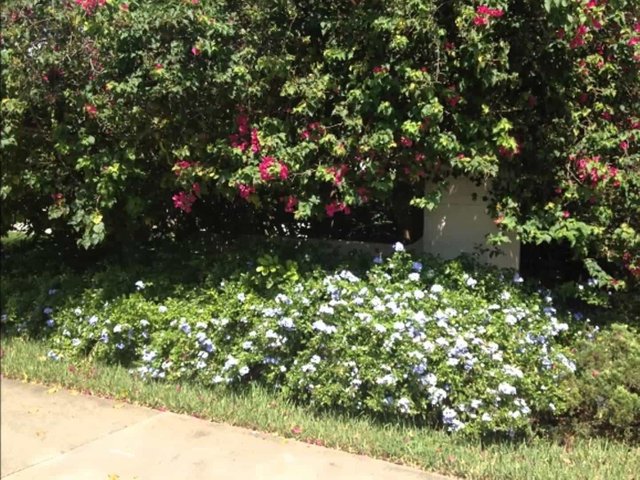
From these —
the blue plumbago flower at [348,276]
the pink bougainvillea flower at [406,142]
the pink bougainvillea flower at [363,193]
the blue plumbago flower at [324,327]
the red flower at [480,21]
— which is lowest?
the blue plumbago flower at [324,327]

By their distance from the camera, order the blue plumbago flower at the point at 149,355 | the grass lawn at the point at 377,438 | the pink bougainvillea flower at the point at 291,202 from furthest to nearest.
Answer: the blue plumbago flower at the point at 149,355 < the pink bougainvillea flower at the point at 291,202 < the grass lawn at the point at 377,438

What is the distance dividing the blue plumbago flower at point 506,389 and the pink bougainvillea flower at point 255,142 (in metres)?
2.25

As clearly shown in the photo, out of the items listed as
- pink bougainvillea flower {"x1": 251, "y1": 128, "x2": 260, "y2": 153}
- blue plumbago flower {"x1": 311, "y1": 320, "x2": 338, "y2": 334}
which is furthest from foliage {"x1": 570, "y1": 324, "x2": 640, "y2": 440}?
pink bougainvillea flower {"x1": 251, "y1": 128, "x2": 260, "y2": 153}

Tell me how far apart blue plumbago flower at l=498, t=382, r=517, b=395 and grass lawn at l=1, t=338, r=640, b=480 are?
350 mm

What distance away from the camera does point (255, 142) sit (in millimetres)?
4809

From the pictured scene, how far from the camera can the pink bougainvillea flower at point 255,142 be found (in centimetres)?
479

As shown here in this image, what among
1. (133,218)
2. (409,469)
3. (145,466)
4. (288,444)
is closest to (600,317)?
(409,469)

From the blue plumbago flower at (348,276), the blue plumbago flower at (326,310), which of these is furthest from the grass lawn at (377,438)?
the blue plumbago flower at (348,276)

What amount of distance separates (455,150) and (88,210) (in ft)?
9.65

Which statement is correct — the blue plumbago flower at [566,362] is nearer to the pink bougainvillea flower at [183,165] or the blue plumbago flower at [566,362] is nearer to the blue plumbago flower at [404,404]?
the blue plumbago flower at [404,404]

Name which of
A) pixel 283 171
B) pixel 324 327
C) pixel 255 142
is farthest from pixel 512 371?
pixel 255 142

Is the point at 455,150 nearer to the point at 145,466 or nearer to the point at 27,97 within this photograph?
the point at 145,466

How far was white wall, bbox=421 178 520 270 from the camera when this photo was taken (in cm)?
517

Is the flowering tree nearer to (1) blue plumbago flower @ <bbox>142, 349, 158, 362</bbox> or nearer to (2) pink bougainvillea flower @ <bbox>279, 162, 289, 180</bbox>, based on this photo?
(2) pink bougainvillea flower @ <bbox>279, 162, 289, 180</bbox>
